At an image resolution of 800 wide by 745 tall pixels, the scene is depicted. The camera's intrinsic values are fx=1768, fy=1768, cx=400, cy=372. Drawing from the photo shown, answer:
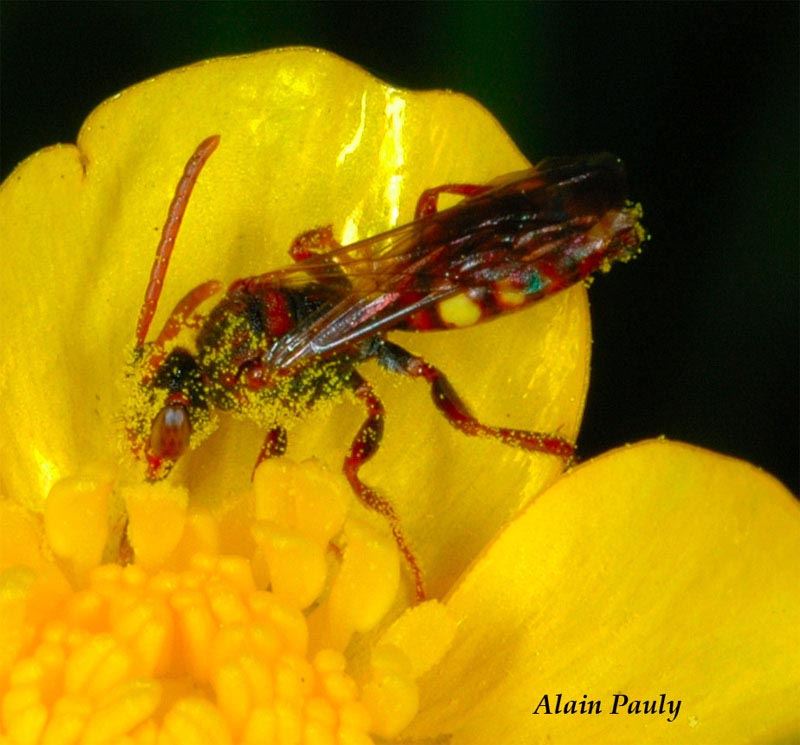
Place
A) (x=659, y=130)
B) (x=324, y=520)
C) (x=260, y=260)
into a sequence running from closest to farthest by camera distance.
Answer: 1. (x=324, y=520)
2. (x=260, y=260)
3. (x=659, y=130)

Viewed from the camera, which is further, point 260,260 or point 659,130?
point 659,130

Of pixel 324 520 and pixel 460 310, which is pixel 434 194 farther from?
pixel 324 520

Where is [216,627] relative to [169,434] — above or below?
below

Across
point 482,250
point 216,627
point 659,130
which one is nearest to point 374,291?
point 482,250

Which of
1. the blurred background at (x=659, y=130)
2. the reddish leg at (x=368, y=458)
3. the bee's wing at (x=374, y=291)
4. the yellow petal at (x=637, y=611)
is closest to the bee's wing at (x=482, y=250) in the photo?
the bee's wing at (x=374, y=291)

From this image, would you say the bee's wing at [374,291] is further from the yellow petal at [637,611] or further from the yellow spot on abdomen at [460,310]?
the yellow petal at [637,611]

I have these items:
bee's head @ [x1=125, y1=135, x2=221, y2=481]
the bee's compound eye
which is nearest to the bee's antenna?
bee's head @ [x1=125, y1=135, x2=221, y2=481]

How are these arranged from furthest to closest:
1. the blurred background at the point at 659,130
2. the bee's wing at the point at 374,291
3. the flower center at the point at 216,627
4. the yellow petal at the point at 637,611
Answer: the blurred background at the point at 659,130 < the bee's wing at the point at 374,291 < the yellow petal at the point at 637,611 < the flower center at the point at 216,627
